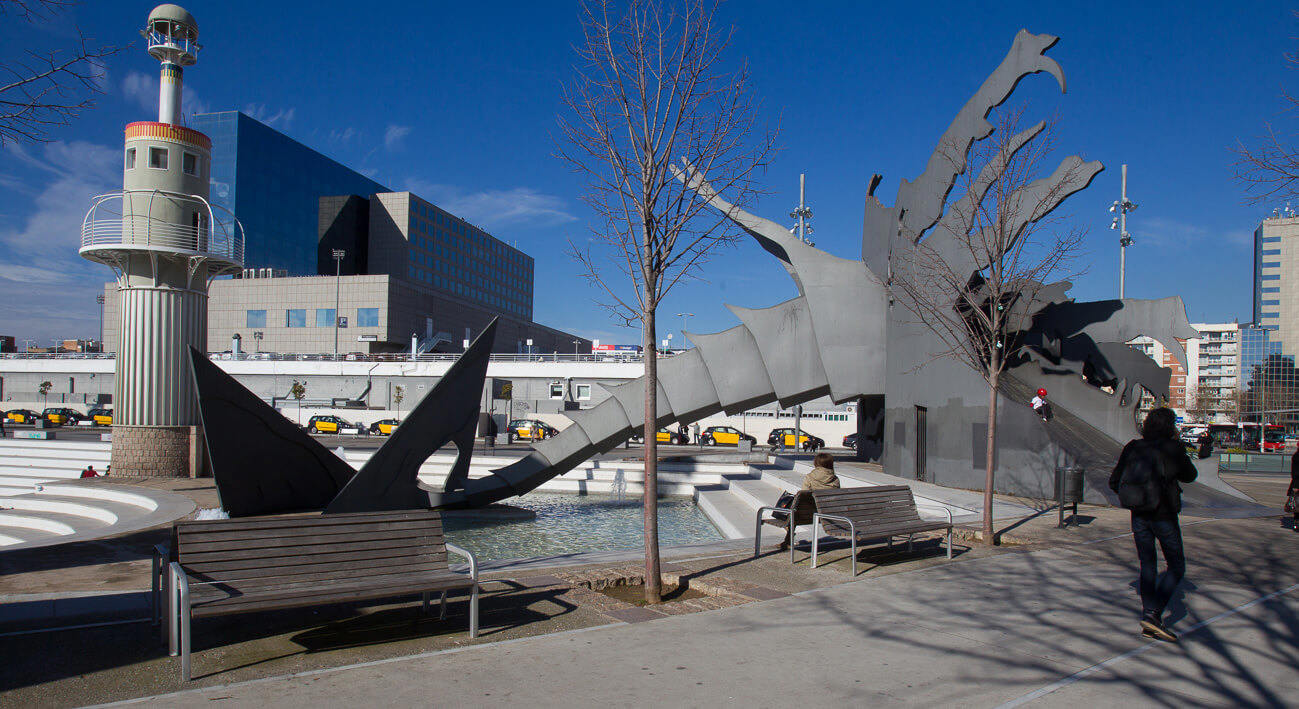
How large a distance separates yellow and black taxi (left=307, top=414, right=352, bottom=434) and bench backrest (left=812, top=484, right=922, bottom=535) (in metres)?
44.6

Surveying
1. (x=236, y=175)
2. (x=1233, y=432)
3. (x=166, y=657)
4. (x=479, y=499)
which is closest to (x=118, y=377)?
(x=479, y=499)

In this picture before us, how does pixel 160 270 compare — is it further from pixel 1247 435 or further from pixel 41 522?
pixel 1247 435

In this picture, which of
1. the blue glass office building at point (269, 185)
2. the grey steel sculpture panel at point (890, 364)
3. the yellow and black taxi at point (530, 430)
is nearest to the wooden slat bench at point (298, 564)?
the grey steel sculpture panel at point (890, 364)

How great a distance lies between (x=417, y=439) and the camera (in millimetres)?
11680

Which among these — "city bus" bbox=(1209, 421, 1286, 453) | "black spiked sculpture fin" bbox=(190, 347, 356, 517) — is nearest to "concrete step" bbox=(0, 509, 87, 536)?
"black spiked sculpture fin" bbox=(190, 347, 356, 517)

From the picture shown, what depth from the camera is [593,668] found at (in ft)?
15.7

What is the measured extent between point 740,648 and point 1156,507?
3.21 metres

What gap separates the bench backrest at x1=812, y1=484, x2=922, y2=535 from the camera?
26.0 feet

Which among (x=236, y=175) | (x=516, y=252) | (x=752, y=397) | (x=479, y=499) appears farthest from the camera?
(x=516, y=252)

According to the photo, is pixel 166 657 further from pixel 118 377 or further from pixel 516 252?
pixel 516 252

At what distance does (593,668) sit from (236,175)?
9314 cm

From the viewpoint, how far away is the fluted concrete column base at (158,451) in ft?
64.7

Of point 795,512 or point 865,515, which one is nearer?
point 865,515

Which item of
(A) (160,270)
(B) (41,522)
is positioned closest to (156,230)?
Answer: (A) (160,270)
